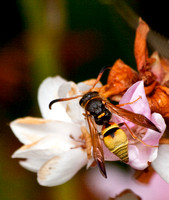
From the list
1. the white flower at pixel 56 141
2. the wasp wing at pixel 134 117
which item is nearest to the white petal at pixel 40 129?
the white flower at pixel 56 141

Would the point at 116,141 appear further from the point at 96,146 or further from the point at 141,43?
the point at 141,43

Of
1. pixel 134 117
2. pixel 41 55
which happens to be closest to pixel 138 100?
pixel 134 117

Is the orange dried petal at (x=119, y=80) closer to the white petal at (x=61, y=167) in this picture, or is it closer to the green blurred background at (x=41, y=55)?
the white petal at (x=61, y=167)

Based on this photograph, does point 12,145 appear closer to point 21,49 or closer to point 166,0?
point 21,49

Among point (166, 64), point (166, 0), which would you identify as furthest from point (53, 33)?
point (166, 64)

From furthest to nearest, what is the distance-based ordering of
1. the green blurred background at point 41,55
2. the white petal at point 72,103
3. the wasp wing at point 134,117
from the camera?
the green blurred background at point 41,55 < the white petal at point 72,103 < the wasp wing at point 134,117

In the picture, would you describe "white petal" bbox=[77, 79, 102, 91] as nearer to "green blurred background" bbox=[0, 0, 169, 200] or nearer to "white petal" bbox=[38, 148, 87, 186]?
"white petal" bbox=[38, 148, 87, 186]

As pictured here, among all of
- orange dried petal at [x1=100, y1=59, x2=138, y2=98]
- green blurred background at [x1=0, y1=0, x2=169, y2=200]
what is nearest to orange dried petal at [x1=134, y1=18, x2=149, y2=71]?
orange dried petal at [x1=100, y1=59, x2=138, y2=98]
